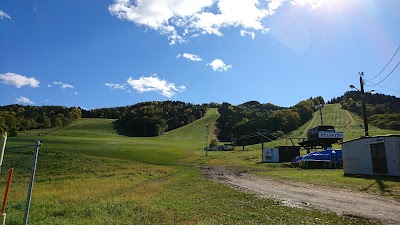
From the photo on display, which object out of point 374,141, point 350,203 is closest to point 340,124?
point 374,141

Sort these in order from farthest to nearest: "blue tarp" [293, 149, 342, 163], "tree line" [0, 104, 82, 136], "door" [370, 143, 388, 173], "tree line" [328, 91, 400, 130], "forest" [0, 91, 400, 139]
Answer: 1. "forest" [0, 91, 400, 139]
2. "tree line" [328, 91, 400, 130]
3. "tree line" [0, 104, 82, 136]
4. "blue tarp" [293, 149, 342, 163]
5. "door" [370, 143, 388, 173]

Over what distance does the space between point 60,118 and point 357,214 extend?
169m

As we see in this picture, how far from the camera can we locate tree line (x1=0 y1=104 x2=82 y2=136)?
134m

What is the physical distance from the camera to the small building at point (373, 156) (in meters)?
30.5

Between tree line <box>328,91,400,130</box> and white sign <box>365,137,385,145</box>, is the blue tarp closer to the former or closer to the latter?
white sign <box>365,137,385,145</box>

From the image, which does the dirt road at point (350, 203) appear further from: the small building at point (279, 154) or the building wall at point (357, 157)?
the small building at point (279, 154)

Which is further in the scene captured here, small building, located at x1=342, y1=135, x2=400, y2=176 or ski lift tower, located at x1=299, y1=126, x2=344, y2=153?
ski lift tower, located at x1=299, y1=126, x2=344, y2=153

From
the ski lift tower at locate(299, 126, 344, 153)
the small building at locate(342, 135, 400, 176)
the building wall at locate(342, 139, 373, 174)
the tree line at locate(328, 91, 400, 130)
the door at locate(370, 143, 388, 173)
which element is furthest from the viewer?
the tree line at locate(328, 91, 400, 130)

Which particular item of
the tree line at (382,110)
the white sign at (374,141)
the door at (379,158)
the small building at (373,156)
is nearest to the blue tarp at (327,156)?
the small building at (373,156)

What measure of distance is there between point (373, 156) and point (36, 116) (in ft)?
521

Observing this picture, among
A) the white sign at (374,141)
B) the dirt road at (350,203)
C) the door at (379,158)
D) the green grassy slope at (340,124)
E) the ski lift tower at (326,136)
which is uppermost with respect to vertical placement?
the green grassy slope at (340,124)

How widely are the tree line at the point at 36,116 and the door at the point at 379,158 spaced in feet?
403

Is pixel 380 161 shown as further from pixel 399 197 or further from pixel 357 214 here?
pixel 357 214

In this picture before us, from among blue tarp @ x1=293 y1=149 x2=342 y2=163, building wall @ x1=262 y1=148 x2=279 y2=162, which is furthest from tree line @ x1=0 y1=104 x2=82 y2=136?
blue tarp @ x1=293 y1=149 x2=342 y2=163
